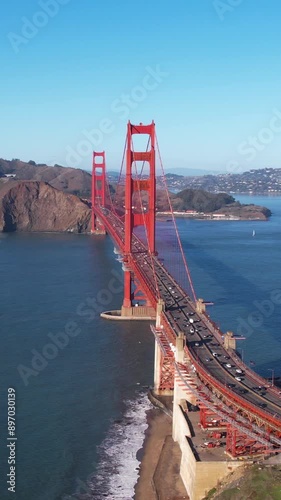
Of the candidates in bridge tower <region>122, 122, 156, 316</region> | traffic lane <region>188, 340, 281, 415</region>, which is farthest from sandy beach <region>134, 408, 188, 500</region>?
bridge tower <region>122, 122, 156, 316</region>

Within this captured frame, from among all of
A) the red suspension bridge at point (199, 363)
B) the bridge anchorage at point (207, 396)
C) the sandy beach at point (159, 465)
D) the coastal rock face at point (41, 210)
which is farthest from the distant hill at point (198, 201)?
the sandy beach at point (159, 465)

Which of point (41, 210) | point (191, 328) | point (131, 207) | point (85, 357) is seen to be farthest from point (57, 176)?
point (191, 328)

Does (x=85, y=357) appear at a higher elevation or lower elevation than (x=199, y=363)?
lower

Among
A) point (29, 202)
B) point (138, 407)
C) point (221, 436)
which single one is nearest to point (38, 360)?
point (138, 407)

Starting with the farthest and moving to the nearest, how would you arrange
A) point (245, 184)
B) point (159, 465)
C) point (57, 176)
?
1. point (245, 184)
2. point (57, 176)
3. point (159, 465)

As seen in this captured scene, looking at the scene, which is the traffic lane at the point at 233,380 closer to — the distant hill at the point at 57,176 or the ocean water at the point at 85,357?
the ocean water at the point at 85,357

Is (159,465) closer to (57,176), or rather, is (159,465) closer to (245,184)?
(57,176)

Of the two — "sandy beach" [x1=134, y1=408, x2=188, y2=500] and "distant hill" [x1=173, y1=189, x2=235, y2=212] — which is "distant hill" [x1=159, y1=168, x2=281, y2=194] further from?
"sandy beach" [x1=134, y1=408, x2=188, y2=500]
